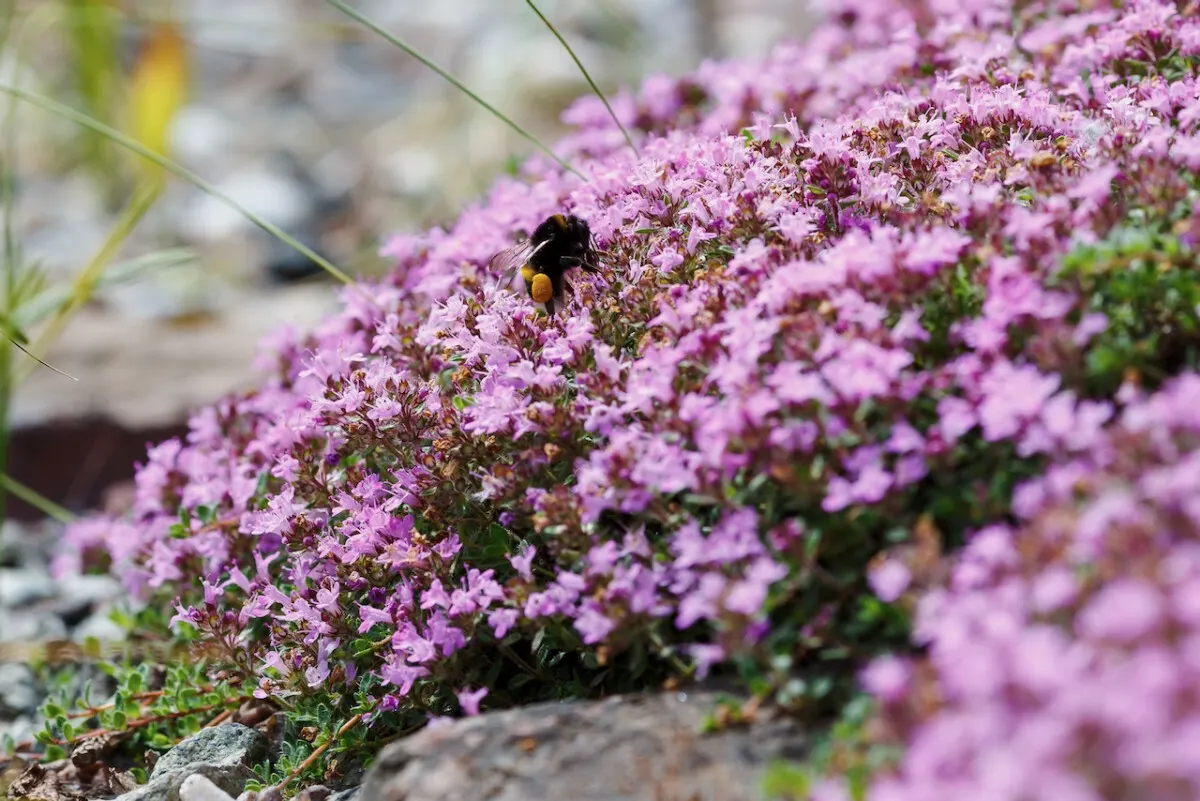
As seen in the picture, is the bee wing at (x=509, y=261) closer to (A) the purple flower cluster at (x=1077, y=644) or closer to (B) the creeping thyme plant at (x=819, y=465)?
(B) the creeping thyme plant at (x=819, y=465)

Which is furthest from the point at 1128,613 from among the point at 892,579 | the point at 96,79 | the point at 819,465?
the point at 96,79

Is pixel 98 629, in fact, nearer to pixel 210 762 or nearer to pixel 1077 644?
pixel 210 762

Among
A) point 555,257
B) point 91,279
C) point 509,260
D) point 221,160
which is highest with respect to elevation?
point 221,160

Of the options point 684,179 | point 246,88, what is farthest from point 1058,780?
point 246,88

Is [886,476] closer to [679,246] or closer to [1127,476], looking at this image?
[1127,476]

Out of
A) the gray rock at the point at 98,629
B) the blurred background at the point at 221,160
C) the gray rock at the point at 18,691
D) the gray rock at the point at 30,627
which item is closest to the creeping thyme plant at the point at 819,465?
the gray rock at the point at 98,629
